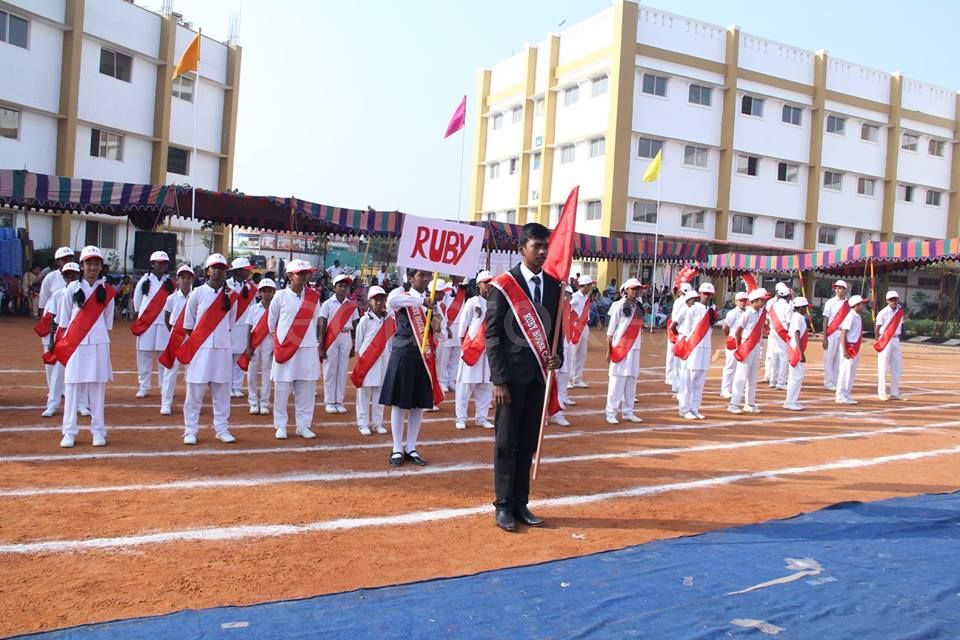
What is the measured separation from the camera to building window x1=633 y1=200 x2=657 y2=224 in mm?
35531

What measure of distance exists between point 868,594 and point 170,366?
→ 320 inches

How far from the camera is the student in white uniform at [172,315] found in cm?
977

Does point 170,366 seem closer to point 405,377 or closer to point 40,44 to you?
point 405,377

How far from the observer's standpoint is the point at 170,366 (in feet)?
31.7

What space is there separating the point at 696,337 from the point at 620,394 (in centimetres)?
141

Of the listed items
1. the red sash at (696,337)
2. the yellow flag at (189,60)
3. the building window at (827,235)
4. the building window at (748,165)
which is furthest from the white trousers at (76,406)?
the building window at (827,235)

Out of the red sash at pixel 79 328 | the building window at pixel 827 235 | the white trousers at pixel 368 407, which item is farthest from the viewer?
the building window at pixel 827 235

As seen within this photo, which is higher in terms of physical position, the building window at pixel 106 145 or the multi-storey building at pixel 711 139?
the multi-storey building at pixel 711 139

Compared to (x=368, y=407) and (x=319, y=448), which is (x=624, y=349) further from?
(x=319, y=448)

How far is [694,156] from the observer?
36844 millimetres

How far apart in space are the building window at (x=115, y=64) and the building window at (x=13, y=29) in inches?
119

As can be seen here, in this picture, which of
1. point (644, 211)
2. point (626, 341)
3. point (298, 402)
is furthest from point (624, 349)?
point (644, 211)

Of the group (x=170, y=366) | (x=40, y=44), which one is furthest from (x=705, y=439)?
(x=40, y=44)

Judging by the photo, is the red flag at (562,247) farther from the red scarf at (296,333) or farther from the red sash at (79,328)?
the red sash at (79,328)
